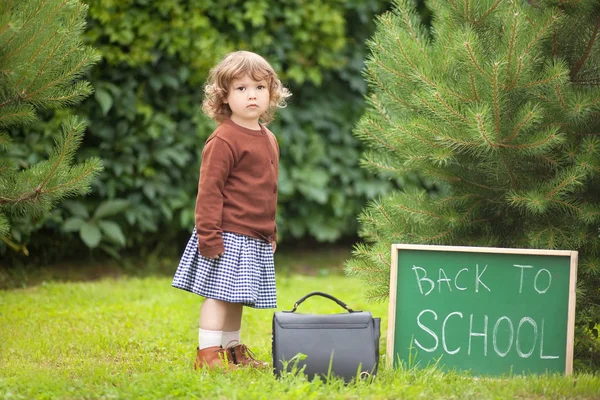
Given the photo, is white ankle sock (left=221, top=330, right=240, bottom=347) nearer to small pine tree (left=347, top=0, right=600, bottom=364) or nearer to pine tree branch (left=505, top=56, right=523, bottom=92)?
small pine tree (left=347, top=0, right=600, bottom=364)

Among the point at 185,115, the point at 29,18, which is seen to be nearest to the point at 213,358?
the point at 29,18

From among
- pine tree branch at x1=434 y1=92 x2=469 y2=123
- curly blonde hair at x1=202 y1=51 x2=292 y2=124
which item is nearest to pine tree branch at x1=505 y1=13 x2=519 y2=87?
pine tree branch at x1=434 y1=92 x2=469 y2=123

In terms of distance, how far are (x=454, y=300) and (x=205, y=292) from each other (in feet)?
3.45

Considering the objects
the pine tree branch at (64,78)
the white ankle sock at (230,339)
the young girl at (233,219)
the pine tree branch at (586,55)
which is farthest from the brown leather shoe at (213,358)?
the pine tree branch at (586,55)

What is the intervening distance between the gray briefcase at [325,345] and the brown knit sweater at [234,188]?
18.5 inches

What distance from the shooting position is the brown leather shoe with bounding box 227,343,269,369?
3251mm

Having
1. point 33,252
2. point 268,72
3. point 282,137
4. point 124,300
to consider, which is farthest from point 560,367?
point 33,252

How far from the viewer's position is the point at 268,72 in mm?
3373

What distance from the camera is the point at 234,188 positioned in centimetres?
329

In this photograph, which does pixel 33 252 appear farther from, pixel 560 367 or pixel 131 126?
pixel 560 367

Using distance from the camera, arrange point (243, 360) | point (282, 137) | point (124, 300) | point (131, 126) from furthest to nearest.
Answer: point (282, 137) → point (131, 126) → point (124, 300) → point (243, 360)

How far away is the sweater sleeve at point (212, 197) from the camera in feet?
10.5

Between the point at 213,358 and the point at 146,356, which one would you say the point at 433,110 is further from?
the point at 146,356

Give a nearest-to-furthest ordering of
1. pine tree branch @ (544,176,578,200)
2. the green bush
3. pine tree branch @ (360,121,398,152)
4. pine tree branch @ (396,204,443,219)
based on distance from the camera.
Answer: pine tree branch @ (544,176,578,200) < pine tree branch @ (396,204,443,219) < pine tree branch @ (360,121,398,152) < the green bush
